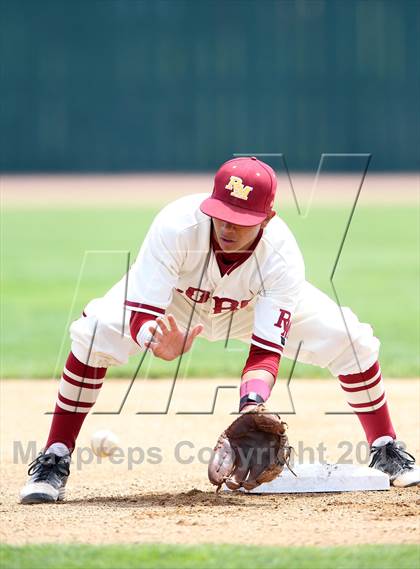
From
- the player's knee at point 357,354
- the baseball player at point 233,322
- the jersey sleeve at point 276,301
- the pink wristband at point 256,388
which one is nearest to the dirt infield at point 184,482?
the baseball player at point 233,322

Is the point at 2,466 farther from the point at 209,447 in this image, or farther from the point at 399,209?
the point at 399,209

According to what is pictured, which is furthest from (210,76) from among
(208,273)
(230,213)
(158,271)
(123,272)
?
(230,213)

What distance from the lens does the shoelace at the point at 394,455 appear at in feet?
15.6

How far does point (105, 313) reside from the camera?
450 cm

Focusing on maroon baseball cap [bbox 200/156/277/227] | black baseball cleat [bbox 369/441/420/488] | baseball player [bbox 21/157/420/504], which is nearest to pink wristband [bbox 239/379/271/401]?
baseball player [bbox 21/157/420/504]

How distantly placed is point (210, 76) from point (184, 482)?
67.7 ft

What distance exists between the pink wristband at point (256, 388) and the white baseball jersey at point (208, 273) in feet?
0.52

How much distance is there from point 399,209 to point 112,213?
5507 mm

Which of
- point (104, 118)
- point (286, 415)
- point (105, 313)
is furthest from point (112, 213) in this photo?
point (105, 313)

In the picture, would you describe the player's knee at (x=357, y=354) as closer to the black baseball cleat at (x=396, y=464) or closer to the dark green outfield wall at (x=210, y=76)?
the black baseball cleat at (x=396, y=464)

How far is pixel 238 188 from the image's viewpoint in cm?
414

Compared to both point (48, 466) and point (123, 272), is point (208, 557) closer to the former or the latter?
point (48, 466)

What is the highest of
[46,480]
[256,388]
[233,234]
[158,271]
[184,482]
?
[233,234]

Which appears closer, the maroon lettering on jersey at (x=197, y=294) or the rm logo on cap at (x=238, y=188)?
the rm logo on cap at (x=238, y=188)
